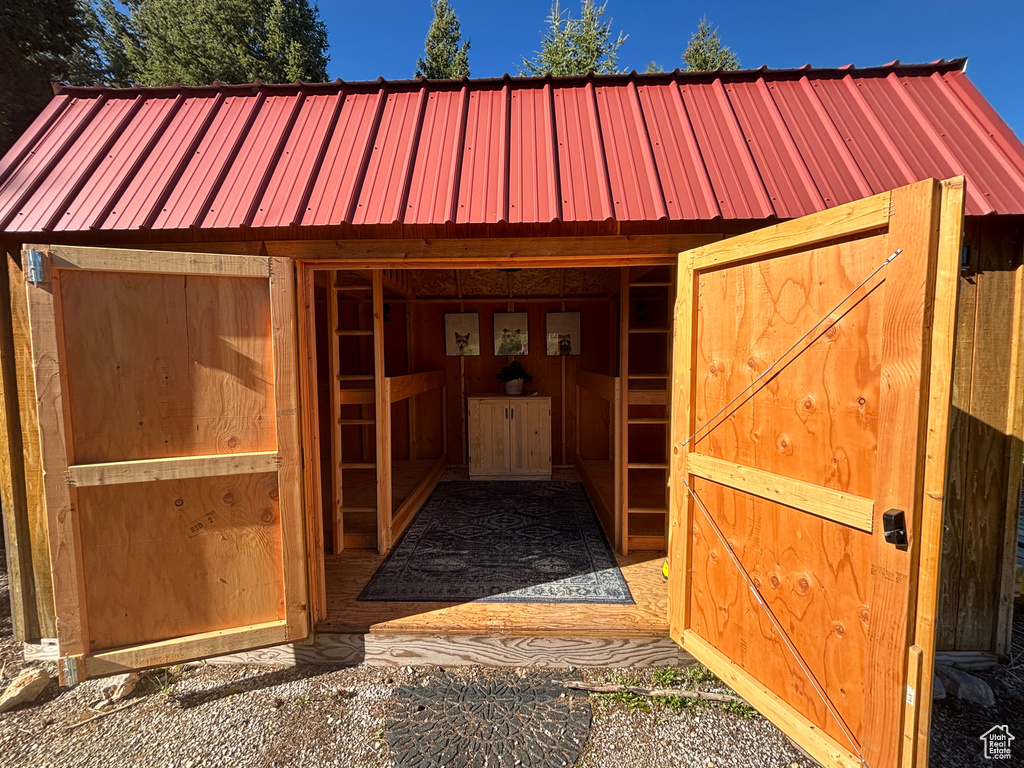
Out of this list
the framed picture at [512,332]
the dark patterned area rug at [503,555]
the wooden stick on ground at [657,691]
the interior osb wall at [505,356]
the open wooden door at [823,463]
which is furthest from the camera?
the framed picture at [512,332]

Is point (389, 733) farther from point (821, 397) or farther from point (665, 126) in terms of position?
point (665, 126)

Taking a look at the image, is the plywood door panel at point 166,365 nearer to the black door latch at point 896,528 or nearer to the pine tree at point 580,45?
the black door latch at point 896,528

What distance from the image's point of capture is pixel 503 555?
374cm

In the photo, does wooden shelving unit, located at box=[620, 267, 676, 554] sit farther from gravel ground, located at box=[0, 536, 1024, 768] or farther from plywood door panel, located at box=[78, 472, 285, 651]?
plywood door panel, located at box=[78, 472, 285, 651]

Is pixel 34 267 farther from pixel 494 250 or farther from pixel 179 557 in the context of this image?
pixel 494 250

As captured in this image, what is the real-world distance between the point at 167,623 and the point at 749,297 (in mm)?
3556

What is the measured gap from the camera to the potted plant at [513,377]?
20.8 feet

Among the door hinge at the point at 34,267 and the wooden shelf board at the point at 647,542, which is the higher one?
the door hinge at the point at 34,267

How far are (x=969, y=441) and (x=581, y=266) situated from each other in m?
2.56

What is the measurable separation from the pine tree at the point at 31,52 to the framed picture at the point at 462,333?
5890mm

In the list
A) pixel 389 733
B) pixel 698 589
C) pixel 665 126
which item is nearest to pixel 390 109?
pixel 665 126

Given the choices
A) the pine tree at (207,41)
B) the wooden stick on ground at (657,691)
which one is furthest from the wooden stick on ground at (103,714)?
the pine tree at (207,41)

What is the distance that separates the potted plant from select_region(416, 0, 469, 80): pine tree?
15.4m

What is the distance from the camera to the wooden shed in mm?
1673
